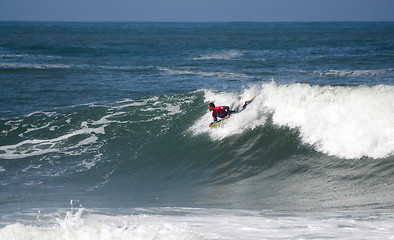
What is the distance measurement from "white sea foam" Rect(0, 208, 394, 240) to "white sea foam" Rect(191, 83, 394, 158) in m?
3.50

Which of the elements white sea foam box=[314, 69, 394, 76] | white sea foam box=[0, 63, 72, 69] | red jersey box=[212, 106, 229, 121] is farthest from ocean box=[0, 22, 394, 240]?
white sea foam box=[0, 63, 72, 69]

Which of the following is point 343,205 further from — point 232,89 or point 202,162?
point 232,89

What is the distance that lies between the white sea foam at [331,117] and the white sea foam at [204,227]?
3.50m

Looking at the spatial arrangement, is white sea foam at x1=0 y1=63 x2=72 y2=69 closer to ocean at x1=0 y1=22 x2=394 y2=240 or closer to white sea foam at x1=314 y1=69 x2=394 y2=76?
ocean at x1=0 y1=22 x2=394 y2=240

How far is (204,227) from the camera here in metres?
6.72

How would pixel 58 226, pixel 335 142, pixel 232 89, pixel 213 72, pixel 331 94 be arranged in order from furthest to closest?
pixel 213 72
pixel 232 89
pixel 331 94
pixel 335 142
pixel 58 226

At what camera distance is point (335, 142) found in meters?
10.9

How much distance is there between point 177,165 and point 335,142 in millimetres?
4276

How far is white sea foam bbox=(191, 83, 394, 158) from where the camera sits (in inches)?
404

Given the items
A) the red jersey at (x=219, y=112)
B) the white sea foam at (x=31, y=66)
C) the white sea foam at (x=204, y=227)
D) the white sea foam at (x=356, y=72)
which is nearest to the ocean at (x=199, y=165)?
the white sea foam at (x=204, y=227)

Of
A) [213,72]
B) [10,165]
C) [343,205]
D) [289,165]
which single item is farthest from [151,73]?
[343,205]

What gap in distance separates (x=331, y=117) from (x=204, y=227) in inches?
241

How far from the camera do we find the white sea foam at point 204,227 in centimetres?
601

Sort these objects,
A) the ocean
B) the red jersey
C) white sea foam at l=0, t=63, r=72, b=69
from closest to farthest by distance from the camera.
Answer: the ocean, the red jersey, white sea foam at l=0, t=63, r=72, b=69
